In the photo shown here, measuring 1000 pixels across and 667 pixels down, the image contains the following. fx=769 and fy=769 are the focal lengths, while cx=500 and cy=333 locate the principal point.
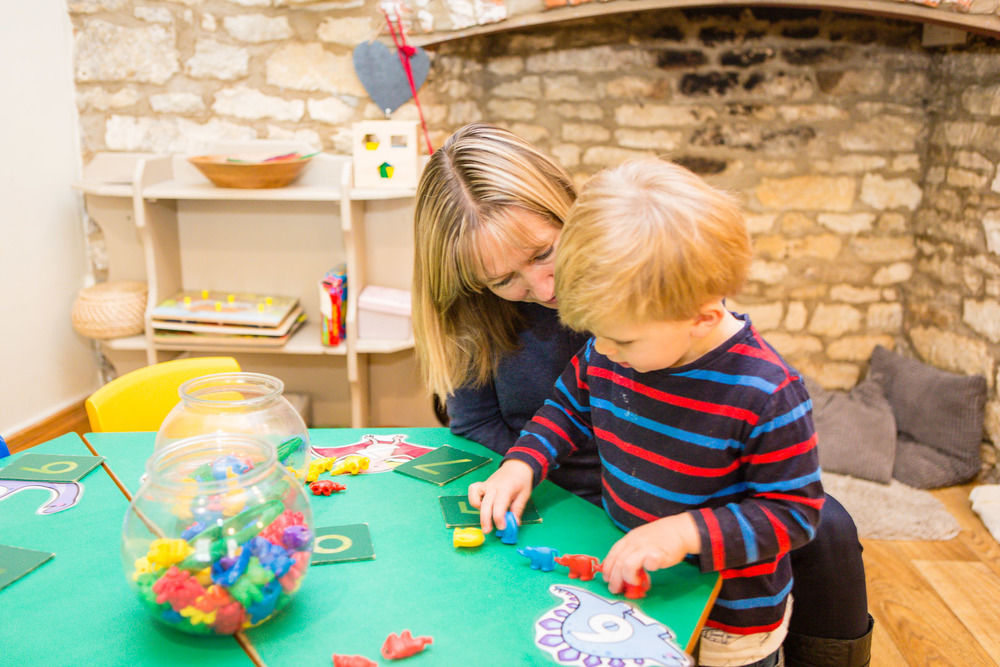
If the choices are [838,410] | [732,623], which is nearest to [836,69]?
[838,410]

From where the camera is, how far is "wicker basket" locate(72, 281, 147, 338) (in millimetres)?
2824

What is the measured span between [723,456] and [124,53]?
9.38 ft

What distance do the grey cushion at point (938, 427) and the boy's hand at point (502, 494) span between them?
244 centimetres

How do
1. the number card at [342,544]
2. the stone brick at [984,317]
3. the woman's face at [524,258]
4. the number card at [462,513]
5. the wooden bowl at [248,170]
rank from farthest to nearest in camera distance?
the stone brick at [984,317] < the wooden bowl at [248,170] < the woman's face at [524,258] < the number card at [462,513] < the number card at [342,544]

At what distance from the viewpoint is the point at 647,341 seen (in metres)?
1.03

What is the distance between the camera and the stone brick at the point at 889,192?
3.47m

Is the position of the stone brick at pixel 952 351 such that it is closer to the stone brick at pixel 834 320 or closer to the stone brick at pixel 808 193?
the stone brick at pixel 834 320

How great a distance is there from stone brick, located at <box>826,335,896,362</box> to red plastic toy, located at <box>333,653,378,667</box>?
327 cm

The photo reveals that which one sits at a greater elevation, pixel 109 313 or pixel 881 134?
pixel 881 134

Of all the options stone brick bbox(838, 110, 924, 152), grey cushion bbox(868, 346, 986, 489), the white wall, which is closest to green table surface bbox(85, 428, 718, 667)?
the white wall

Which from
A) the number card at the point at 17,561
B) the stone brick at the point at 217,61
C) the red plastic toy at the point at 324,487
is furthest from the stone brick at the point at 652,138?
the number card at the point at 17,561

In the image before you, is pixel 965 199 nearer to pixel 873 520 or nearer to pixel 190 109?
pixel 873 520

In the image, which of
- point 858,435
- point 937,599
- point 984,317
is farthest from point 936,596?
point 984,317

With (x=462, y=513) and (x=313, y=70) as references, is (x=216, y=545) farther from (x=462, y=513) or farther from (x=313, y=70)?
(x=313, y=70)
